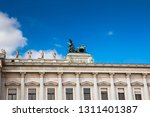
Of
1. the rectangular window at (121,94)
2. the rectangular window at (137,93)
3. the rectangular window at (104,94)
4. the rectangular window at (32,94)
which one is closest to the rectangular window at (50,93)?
the rectangular window at (32,94)

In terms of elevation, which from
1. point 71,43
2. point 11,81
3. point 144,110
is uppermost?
point 71,43

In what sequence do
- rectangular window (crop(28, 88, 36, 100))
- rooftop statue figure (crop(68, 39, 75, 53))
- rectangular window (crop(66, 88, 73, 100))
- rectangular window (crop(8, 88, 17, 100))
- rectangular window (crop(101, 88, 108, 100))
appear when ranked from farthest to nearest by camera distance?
rooftop statue figure (crop(68, 39, 75, 53))
rectangular window (crop(101, 88, 108, 100))
rectangular window (crop(66, 88, 73, 100))
rectangular window (crop(28, 88, 36, 100))
rectangular window (crop(8, 88, 17, 100))

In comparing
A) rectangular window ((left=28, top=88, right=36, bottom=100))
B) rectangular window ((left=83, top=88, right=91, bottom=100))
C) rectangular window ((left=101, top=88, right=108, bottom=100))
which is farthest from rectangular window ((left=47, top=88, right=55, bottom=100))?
rectangular window ((left=101, top=88, right=108, bottom=100))

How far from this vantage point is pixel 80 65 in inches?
1300

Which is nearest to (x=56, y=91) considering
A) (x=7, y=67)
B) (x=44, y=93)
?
(x=44, y=93)

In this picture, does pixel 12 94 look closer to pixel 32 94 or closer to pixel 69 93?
pixel 32 94

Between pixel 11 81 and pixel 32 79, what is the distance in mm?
2529

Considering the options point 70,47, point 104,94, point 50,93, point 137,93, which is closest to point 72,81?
point 50,93

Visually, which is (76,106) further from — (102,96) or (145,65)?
(145,65)

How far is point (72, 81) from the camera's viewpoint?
32.6 meters

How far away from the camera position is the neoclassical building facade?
31578 mm

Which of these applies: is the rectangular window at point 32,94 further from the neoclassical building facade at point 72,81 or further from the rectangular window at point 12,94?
the rectangular window at point 12,94

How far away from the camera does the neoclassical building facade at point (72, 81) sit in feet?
104

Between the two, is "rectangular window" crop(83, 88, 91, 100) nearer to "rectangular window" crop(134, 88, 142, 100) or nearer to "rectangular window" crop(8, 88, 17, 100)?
"rectangular window" crop(134, 88, 142, 100)
